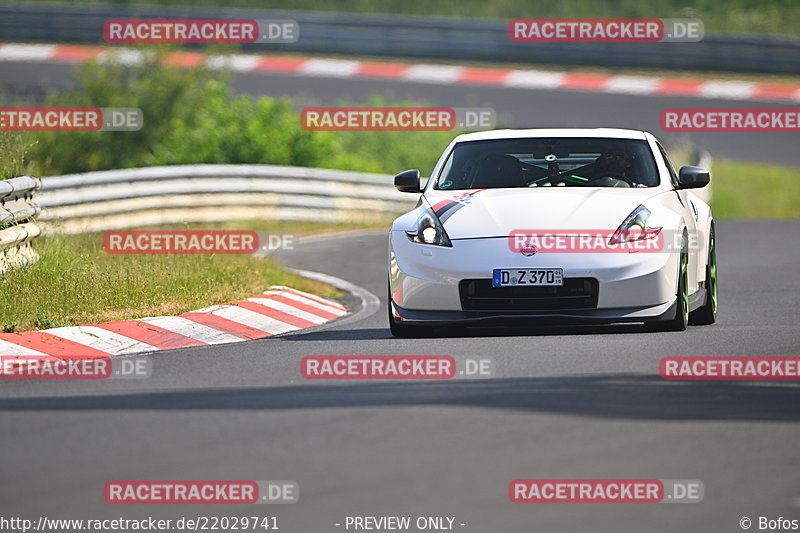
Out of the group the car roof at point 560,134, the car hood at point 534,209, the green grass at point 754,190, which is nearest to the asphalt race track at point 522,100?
the green grass at point 754,190

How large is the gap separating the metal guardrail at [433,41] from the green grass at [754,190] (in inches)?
167

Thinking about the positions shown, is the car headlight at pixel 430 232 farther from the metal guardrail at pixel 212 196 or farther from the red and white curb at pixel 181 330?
the metal guardrail at pixel 212 196

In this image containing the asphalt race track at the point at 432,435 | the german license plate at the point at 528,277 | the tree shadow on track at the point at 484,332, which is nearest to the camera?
the asphalt race track at the point at 432,435

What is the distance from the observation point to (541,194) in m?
10.4

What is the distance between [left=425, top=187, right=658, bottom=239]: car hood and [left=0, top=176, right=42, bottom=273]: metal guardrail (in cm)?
361

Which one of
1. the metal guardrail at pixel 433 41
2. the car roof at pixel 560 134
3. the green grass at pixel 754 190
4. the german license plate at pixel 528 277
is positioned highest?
the metal guardrail at pixel 433 41

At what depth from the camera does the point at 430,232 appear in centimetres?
1001

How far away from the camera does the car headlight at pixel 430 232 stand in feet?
32.5

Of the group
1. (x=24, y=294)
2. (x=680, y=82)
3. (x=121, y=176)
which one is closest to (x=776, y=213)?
(x=680, y=82)

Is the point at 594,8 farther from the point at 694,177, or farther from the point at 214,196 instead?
the point at 694,177

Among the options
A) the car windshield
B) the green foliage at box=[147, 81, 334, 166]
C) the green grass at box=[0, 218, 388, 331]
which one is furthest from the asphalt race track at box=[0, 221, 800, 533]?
the green foliage at box=[147, 81, 334, 166]

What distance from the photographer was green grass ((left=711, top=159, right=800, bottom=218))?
25.9 meters

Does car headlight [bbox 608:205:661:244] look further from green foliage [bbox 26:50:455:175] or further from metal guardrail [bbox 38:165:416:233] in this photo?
green foliage [bbox 26:50:455:175]

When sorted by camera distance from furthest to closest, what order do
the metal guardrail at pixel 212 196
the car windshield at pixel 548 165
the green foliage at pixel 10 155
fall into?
1. the metal guardrail at pixel 212 196
2. the green foliage at pixel 10 155
3. the car windshield at pixel 548 165
